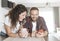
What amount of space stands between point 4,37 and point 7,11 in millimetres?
192

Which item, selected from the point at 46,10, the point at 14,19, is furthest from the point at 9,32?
the point at 46,10

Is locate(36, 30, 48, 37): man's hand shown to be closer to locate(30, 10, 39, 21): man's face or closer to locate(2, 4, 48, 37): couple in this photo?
locate(2, 4, 48, 37): couple

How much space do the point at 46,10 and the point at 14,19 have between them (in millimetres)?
245

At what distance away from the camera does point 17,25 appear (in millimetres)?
1205

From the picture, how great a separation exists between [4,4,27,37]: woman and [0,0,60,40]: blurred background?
0.03 meters

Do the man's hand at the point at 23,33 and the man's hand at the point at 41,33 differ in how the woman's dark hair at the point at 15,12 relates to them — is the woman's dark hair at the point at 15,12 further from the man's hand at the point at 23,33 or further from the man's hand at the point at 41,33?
the man's hand at the point at 41,33

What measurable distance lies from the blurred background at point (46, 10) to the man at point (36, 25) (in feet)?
0.09

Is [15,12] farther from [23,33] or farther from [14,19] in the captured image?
[23,33]

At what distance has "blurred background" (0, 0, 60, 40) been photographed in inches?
47.0

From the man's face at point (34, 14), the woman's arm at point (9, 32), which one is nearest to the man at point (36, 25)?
the man's face at point (34, 14)

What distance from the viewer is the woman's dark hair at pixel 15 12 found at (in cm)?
120

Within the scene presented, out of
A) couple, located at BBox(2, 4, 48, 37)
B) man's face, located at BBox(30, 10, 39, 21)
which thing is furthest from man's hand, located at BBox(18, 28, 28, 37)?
man's face, located at BBox(30, 10, 39, 21)

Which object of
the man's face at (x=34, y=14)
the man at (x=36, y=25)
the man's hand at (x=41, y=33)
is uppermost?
the man's face at (x=34, y=14)

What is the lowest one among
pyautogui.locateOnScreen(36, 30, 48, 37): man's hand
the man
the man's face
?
pyautogui.locateOnScreen(36, 30, 48, 37): man's hand
